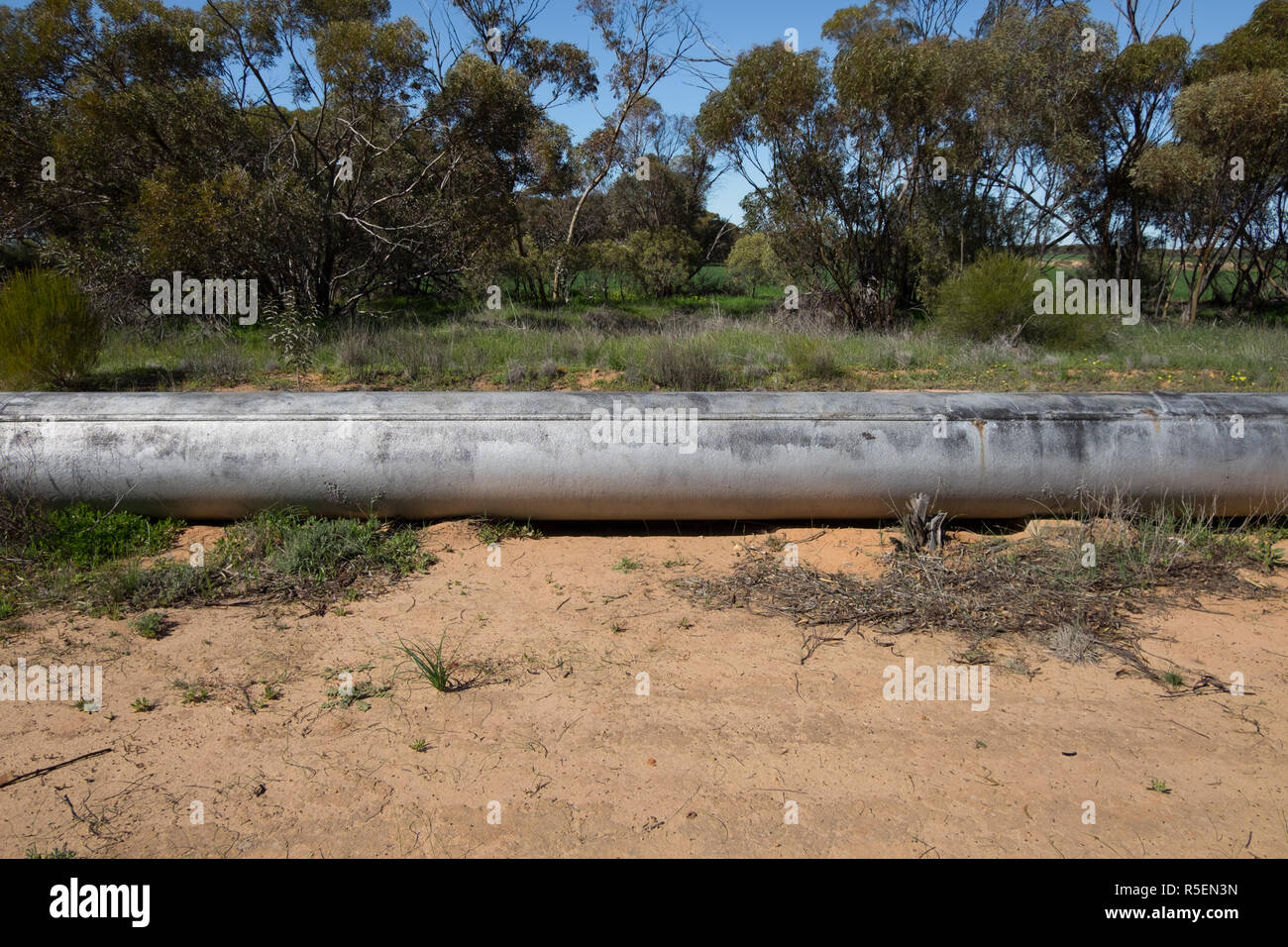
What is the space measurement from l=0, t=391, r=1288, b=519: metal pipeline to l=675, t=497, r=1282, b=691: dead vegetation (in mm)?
308

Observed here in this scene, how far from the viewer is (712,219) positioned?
108 ft

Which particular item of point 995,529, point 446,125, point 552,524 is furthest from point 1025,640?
point 446,125

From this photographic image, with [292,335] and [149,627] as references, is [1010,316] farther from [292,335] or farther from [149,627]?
[149,627]

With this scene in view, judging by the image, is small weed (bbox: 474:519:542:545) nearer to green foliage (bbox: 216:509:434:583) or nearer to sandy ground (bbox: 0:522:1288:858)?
green foliage (bbox: 216:509:434:583)

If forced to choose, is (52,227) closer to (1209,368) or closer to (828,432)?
(828,432)

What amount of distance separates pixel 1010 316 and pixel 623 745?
10.8 meters

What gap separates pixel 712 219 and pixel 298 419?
29627 millimetres

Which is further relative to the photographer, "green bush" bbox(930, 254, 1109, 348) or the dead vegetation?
"green bush" bbox(930, 254, 1109, 348)

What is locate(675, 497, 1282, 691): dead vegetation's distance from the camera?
4227 millimetres

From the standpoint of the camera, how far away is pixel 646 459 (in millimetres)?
5348

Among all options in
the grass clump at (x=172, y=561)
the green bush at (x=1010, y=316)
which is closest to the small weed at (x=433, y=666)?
the grass clump at (x=172, y=561)

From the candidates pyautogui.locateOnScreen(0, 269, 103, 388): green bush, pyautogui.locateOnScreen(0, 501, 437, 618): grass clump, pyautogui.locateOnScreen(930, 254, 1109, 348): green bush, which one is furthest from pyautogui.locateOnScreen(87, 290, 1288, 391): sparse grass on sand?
pyautogui.locateOnScreen(0, 501, 437, 618): grass clump

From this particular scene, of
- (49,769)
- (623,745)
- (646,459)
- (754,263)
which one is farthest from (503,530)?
(754,263)

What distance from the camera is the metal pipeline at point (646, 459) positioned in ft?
17.5
